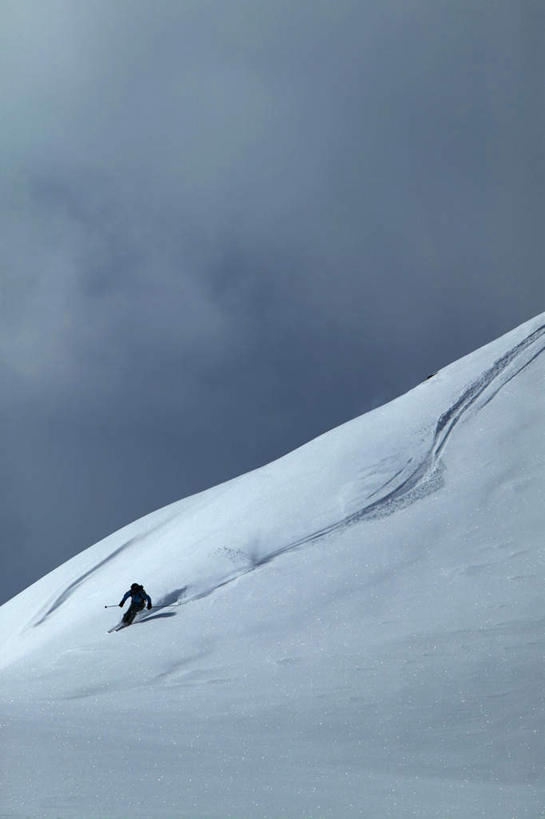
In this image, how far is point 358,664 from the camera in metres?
13.7

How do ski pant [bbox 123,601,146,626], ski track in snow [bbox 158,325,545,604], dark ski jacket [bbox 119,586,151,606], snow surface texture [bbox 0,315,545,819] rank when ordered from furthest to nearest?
ski track in snow [bbox 158,325,545,604] < dark ski jacket [bbox 119,586,151,606] < ski pant [bbox 123,601,146,626] < snow surface texture [bbox 0,315,545,819]

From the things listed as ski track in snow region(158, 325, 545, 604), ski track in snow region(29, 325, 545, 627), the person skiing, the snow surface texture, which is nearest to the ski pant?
the person skiing

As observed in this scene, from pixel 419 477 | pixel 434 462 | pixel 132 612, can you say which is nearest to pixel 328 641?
pixel 132 612

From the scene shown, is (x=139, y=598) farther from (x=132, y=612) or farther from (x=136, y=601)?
(x=132, y=612)

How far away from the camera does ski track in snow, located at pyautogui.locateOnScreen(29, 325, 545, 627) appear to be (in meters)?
19.5

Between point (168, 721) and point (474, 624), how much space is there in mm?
5623

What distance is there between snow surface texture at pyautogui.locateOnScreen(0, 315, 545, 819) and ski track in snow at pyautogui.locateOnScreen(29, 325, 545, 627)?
0.22ft

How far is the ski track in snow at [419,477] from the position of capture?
63.8 ft

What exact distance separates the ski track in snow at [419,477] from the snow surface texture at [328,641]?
0.07 m

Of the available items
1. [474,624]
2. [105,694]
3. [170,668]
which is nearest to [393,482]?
[474,624]

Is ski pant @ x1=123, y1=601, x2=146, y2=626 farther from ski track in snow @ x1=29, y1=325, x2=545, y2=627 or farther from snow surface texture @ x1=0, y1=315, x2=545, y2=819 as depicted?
ski track in snow @ x1=29, y1=325, x2=545, y2=627

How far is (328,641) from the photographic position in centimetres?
1494

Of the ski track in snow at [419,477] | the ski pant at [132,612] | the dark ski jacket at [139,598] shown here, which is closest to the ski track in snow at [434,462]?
the ski track in snow at [419,477]

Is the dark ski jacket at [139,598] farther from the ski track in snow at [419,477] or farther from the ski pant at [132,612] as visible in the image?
the ski track in snow at [419,477]
